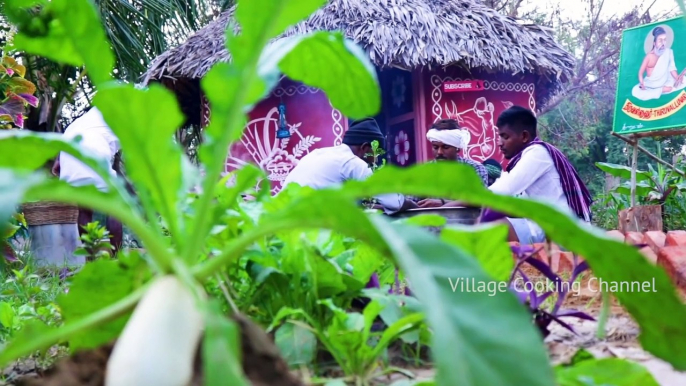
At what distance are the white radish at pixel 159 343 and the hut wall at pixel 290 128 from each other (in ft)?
19.9

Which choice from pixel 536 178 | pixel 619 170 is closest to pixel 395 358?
pixel 536 178

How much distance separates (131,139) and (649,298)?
480 mm

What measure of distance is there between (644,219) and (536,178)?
6.07ft

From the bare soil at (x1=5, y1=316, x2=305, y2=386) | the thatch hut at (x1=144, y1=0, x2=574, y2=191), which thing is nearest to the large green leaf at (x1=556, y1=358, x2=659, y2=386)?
the bare soil at (x1=5, y1=316, x2=305, y2=386)

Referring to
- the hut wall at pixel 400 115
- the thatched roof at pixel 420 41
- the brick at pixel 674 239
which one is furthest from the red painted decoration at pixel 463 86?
the brick at pixel 674 239

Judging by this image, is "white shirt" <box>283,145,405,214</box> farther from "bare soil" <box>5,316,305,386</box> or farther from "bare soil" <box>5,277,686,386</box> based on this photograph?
"bare soil" <box>5,316,305,386</box>

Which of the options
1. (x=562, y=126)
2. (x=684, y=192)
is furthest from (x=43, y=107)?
(x=562, y=126)

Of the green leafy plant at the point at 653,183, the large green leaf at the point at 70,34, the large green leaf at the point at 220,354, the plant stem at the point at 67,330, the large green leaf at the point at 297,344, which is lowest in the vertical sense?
the green leafy plant at the point at 653,183

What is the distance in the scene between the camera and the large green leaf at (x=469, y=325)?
0.36 metres

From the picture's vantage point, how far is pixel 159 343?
426mm

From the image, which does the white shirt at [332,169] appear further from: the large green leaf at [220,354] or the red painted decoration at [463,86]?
the red painted decoration at [463,86]

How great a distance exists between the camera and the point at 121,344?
1.44ft

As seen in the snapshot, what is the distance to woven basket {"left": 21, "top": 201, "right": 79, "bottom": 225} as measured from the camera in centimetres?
459

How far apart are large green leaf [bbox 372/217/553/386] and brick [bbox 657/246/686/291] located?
45.7 inches
